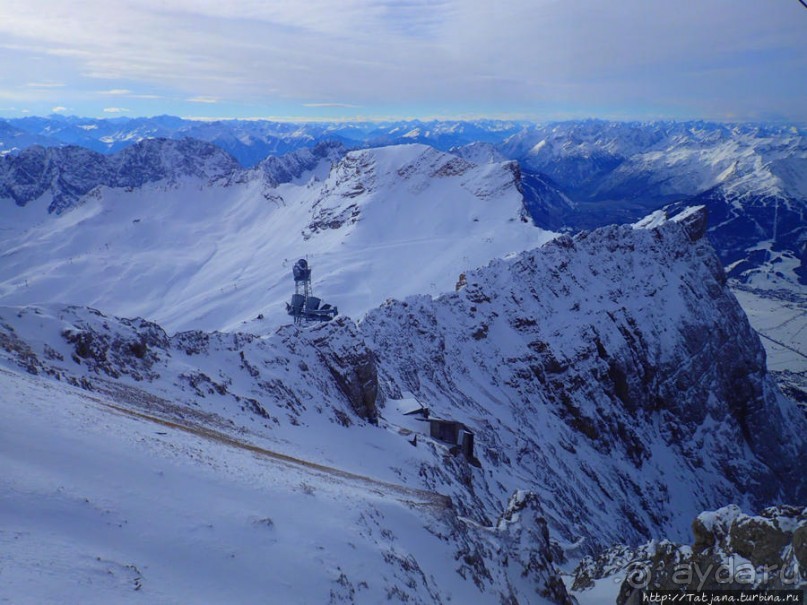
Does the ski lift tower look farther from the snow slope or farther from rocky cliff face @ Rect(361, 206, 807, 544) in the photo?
the snow slope

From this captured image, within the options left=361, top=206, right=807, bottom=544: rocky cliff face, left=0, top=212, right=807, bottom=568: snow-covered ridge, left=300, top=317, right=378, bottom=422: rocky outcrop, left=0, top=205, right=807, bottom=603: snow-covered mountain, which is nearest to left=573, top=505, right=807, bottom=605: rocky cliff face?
left=0, top=205, right=807, bottom=603: snow-covered mountain

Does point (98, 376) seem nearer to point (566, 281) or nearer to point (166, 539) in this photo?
point (166, 539)

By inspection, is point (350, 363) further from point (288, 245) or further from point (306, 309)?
point (288, 245)

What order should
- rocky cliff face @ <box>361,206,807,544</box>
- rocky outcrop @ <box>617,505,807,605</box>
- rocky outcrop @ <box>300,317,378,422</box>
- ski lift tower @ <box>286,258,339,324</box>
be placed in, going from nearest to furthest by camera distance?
rocky outcrop @ <box>617,505,807,605</box> → rocky outcrop @ <box>300,317,378,422</box> → rocky cliff face @ <box>361,206,807,544</box> → ski lift tower @ <box>286,258,339,324</box>

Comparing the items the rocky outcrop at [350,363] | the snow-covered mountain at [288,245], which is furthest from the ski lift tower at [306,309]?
the rocky outcrop at [350,363]

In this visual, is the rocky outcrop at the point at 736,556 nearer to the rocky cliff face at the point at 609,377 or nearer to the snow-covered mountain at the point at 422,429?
the snow-covered mountain at the point at 422,429
